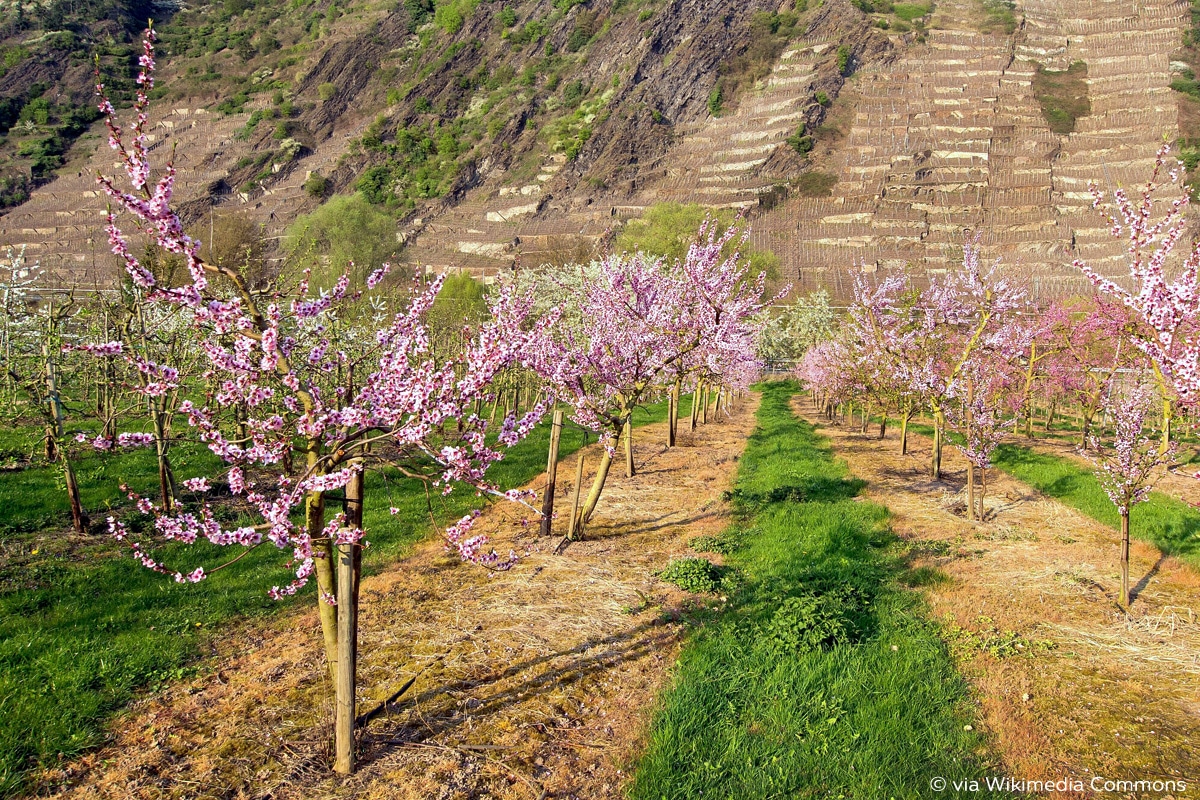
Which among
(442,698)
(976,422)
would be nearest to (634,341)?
(976,422)


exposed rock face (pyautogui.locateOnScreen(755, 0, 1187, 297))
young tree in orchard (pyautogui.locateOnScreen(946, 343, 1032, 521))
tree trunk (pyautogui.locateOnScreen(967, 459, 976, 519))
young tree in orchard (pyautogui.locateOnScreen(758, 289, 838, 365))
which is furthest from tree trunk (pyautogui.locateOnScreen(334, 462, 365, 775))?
exposed rock face (pyautogui.locateOnScreen(755, 0, 1187, 297))

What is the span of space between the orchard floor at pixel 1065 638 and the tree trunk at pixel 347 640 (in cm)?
465

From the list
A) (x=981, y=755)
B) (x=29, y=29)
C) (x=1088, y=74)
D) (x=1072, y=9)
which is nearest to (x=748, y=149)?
(x=1088, y=74)

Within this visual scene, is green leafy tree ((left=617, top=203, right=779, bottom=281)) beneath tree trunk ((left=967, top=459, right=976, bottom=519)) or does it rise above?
above

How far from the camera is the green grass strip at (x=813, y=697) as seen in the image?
4613mm

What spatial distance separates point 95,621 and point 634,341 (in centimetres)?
770

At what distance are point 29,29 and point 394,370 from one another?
230 m

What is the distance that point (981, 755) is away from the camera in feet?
16.1

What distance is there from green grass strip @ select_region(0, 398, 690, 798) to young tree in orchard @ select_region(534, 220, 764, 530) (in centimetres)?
326

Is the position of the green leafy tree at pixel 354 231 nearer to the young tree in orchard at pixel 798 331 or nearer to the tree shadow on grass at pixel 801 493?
the young tree in orchard at pixel 798 331

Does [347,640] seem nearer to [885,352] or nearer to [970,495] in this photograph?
[970,495]

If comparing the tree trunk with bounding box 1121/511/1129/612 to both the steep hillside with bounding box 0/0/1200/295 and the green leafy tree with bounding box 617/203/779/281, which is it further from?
the steep hillside with bounding box 0/0/1200/295

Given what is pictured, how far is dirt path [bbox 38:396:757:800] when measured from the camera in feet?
14.9

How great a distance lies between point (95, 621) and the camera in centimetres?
672
